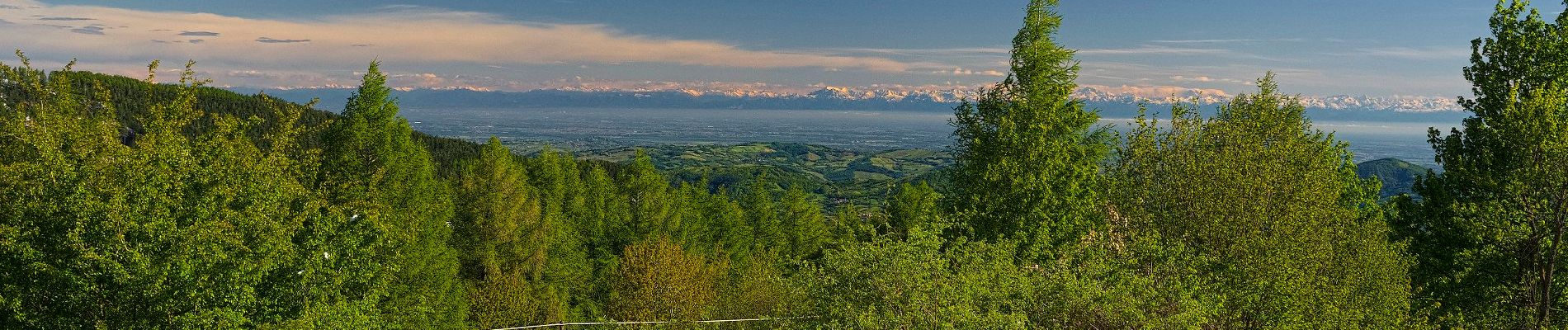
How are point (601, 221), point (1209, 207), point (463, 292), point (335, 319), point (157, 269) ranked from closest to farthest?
point (157, 269)
point (335, 319)
point (1209, 207)
point (463, 292)
point (601, 221)

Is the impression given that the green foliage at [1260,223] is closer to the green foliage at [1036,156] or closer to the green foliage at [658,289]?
the green foliage at [1036,156]

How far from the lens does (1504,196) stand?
17438 mm

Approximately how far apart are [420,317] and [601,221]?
2452cm

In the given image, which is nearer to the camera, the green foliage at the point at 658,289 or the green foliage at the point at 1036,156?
the green foliage at the point at 1036,156

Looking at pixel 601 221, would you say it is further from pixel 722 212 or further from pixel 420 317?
pixel 420 317

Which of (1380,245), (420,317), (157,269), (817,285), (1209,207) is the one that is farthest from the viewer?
(420,317)

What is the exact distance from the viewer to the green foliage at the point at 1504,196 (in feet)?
54.7

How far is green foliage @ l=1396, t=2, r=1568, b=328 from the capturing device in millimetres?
16688

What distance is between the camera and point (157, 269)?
15.8m

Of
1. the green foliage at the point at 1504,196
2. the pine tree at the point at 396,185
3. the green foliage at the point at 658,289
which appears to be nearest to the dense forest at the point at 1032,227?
the green foliage at the point at 1504,196

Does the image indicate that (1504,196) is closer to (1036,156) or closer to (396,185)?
(1036,156)

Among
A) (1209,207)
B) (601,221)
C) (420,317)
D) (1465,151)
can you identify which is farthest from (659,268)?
(1465,151)

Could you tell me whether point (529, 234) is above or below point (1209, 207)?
below

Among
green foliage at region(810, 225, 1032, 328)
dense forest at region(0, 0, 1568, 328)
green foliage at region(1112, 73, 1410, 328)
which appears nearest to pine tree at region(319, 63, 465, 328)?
dense forest at region(0, 0, 1568, 328)
